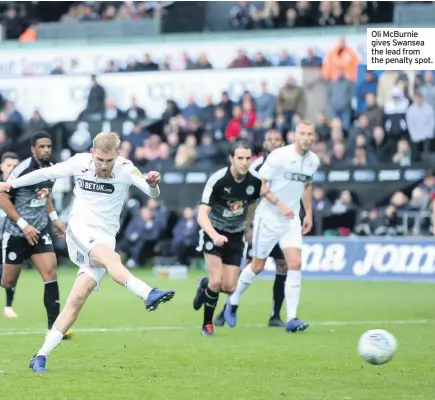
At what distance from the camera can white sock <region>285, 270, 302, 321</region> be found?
1419cm

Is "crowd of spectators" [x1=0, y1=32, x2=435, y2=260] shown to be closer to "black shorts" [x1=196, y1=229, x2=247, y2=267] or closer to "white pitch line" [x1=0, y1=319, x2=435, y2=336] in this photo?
"white pitch line" [x1=0, y1=319, x2=435, y2=336]

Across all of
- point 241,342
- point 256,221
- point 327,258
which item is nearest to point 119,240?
point 327,258

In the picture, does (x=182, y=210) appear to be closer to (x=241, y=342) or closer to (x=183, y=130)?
(x=183, y=130)

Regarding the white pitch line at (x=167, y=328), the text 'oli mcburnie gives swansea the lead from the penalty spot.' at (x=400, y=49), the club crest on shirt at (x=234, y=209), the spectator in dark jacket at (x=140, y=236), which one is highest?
the text 'oli mcburnie gives swansea the lead from the penalty spot.' at (x=400, y=49)

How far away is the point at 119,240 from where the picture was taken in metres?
27.0

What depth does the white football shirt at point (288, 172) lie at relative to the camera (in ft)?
47.3

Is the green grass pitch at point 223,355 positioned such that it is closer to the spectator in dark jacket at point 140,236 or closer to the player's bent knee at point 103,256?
the player's bent knee at point 103,256

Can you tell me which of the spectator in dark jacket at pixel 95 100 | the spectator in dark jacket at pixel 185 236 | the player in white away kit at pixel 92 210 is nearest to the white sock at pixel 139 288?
the player in white away kit at pixel 92 210

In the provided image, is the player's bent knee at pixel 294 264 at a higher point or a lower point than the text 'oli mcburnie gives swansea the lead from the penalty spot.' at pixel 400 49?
lower

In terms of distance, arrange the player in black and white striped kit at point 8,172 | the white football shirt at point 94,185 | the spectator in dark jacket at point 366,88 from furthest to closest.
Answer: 1. the spectator in dark jacket at point 366,88
2. the player in black and white striped kit at point 8,172
3. the white football shirt at point 94,185

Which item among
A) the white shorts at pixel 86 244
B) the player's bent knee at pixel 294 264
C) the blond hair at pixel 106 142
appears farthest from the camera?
the player's bent knee at pixel 294 264

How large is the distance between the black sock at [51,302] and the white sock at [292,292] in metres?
2.82

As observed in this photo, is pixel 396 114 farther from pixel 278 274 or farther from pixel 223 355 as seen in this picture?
pixel 223 355

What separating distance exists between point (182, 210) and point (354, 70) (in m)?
5.01
